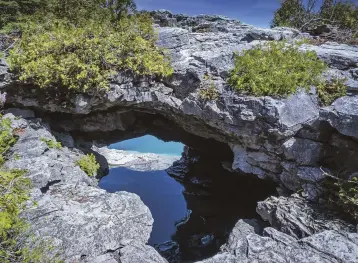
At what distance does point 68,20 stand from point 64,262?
820cm

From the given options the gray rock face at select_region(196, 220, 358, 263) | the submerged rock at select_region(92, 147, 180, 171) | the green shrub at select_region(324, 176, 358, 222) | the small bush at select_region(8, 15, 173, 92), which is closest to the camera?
the gray rock face at select_region(196, 220, 358, 263)

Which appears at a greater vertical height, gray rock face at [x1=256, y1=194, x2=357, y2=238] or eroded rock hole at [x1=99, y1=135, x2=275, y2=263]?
gray rock face at [x1=256, y1=194, x2=357, y2=238]

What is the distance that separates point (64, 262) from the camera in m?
5.34

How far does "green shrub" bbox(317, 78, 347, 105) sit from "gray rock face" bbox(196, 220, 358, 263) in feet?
12.0

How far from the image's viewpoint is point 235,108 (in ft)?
25.5

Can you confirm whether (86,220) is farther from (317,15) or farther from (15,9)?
(317,15)

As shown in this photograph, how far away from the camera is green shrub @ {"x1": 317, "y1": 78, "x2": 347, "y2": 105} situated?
7.66 meters

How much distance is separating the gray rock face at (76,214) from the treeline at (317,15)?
13.3 meters

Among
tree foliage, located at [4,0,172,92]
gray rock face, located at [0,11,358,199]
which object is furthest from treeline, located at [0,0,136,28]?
gray rock face, located at [0,11,358,199]

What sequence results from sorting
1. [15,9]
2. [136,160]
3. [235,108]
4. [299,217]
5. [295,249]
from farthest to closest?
[136,160] → [15,9] → [235,108] → [299,217] → [295,249]

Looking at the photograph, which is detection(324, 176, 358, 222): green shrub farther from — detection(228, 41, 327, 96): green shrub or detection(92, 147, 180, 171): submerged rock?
detection(92, 147, 180, 171): submerged rock

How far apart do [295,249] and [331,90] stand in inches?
183

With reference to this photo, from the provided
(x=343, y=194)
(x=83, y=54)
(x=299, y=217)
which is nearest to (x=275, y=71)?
(x=343, y=194)

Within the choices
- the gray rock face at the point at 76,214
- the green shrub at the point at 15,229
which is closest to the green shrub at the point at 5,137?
the gray rock face at the point at 76,214
